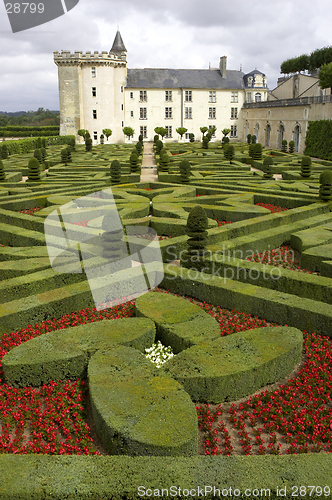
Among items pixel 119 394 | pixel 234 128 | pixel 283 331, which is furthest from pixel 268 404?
pixel 234 128

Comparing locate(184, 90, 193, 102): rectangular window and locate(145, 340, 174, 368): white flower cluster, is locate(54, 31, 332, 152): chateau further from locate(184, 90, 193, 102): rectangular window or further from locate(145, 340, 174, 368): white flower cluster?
locate(145, 340, 174, 368): white flower cluster

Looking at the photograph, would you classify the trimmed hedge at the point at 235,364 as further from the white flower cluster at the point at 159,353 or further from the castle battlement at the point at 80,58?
the castle battlement at the point at 80,58

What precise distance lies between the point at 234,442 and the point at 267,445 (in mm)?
402

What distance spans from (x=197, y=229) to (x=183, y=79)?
52.1 meters

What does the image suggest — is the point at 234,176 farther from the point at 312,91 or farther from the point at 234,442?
the point at 312,91

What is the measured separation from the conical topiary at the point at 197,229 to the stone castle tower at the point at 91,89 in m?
45.3

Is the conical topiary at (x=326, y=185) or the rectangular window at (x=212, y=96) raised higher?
the rectangular window at (x=212, y=96)

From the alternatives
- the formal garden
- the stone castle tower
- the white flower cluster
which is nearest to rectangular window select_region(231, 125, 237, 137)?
the stone castle tower

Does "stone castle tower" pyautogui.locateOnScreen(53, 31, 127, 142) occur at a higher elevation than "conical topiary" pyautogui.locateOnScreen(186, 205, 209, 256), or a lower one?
higher

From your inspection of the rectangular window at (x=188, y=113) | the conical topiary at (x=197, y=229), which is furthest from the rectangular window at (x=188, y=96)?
the conical topiary at (x=197, y=229)

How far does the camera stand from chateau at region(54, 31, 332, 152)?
4916 centimetres

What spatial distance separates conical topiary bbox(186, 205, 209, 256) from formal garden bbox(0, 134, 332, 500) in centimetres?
4

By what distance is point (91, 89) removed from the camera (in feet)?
164

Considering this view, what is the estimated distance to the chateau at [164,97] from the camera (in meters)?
49.2
